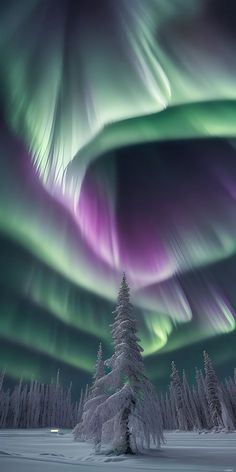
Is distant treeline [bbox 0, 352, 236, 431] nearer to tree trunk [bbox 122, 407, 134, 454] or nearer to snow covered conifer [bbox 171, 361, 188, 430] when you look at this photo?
snow covered conifer [bbox 171, 361, 188, 430]

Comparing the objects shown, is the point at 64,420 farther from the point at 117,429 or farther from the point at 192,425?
the point at 117,429

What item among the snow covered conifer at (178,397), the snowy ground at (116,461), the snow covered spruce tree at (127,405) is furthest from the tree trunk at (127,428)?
the snow covered conifer at (178,397)

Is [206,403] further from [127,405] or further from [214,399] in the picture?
[127,405]

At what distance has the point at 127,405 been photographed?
17.0m

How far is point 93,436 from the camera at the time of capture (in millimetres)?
17547

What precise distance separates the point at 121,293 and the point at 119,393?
6305 millimetres

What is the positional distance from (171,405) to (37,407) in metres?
60.8

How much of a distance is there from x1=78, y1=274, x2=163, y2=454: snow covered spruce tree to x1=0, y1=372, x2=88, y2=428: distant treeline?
109m

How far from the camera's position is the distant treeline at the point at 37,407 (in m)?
122

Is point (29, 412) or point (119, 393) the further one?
point (29, 412)

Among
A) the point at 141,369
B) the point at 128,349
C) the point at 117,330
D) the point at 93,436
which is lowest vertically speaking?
the point at 93,436

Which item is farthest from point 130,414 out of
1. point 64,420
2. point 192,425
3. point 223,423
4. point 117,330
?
point 64,420

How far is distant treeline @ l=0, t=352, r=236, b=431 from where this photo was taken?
198 ft

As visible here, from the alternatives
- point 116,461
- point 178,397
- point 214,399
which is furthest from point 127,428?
point 178,397
